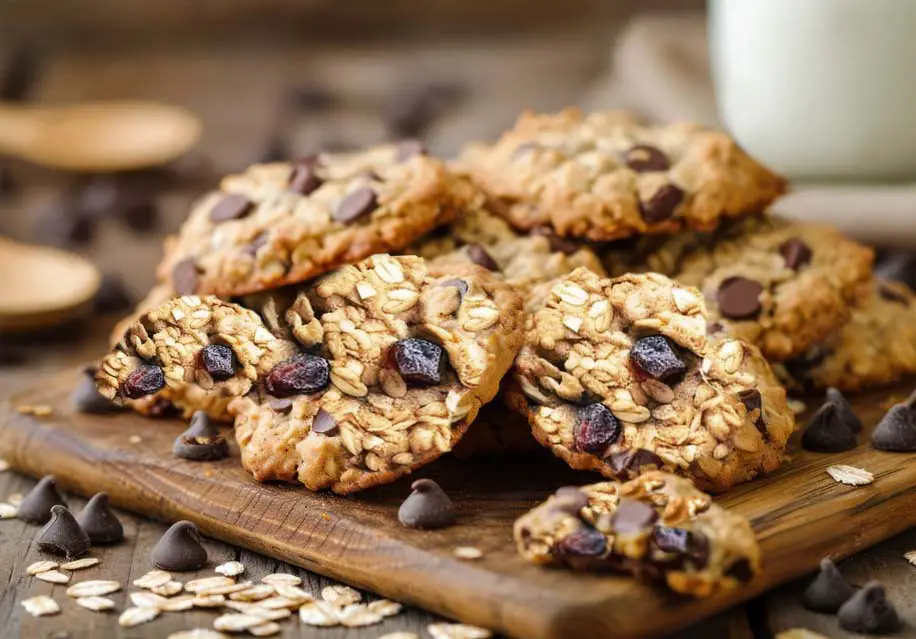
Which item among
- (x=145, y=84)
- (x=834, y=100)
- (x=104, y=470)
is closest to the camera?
(x=104, y=470)

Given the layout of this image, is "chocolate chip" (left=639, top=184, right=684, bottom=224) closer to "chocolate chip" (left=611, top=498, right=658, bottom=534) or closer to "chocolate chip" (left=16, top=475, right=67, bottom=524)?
"chocolate chip" (left=611, top=498, right=658, bottom=534)

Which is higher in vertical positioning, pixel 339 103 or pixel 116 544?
pixel 339 103

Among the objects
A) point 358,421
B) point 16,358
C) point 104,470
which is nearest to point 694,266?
point 358,421

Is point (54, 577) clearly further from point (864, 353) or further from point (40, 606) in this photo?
point (864, 353)

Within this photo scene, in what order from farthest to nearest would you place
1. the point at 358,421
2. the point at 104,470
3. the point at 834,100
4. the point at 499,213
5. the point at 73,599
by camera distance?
the point at 834,100, the point at 499,213, the point at 104,470, the point at 358,421, the point at 73,599

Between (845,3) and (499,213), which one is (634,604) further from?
(845,3)

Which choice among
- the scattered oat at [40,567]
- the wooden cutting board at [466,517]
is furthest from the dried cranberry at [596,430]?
the scattered oat at [40,567]

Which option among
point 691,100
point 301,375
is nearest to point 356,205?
point 301,375
